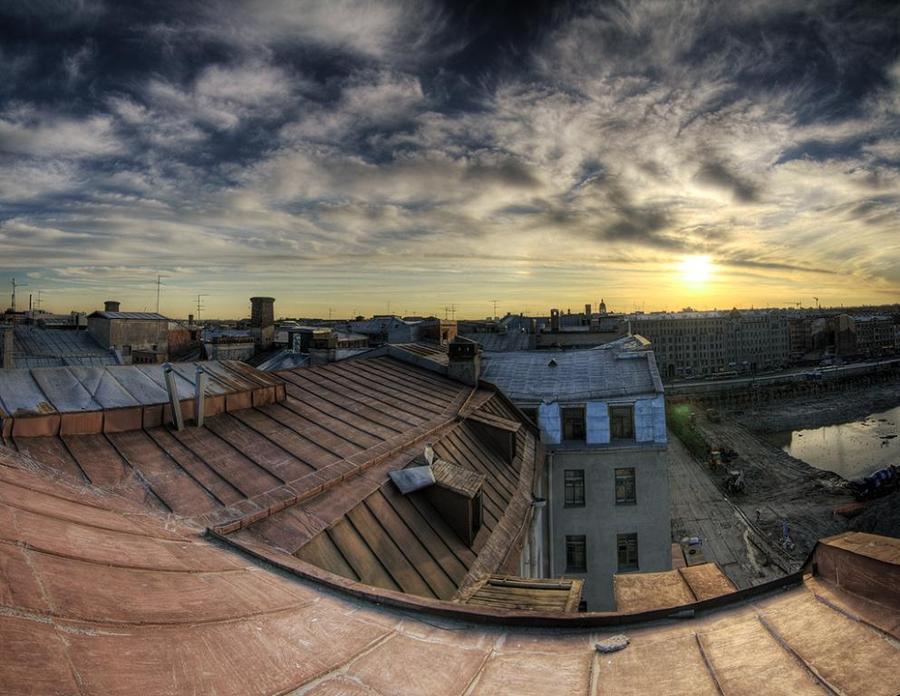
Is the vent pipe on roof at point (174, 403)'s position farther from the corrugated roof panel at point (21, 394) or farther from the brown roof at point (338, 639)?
the brown roof at point (338, 639)

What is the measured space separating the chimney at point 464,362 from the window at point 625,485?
6.98 m

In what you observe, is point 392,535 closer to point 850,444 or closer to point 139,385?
point 139,385

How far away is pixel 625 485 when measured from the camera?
64.8 feet

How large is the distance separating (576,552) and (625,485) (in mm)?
3324

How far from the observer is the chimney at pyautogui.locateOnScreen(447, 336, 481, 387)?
19.2m

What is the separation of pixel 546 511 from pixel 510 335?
985 inches

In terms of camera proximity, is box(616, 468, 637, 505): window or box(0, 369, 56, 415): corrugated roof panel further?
box(616, 468, 637, 505): window

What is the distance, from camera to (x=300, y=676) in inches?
114

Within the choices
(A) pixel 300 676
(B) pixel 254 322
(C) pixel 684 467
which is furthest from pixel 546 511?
(C) pixel 684 467

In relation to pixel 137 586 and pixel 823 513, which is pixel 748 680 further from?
pixel 823 513

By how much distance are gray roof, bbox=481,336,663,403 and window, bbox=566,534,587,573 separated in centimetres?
550

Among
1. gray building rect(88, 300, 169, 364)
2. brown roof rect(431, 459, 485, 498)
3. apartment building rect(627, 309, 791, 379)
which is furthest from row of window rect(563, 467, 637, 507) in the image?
apartment building rect(627, 309, 791, 379)

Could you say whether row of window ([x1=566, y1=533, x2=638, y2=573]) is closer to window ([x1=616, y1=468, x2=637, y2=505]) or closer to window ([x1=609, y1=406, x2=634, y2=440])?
window ([x1=616, y1=468, x2=637, y2=505])

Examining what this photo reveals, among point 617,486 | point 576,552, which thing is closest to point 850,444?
point 617,486
